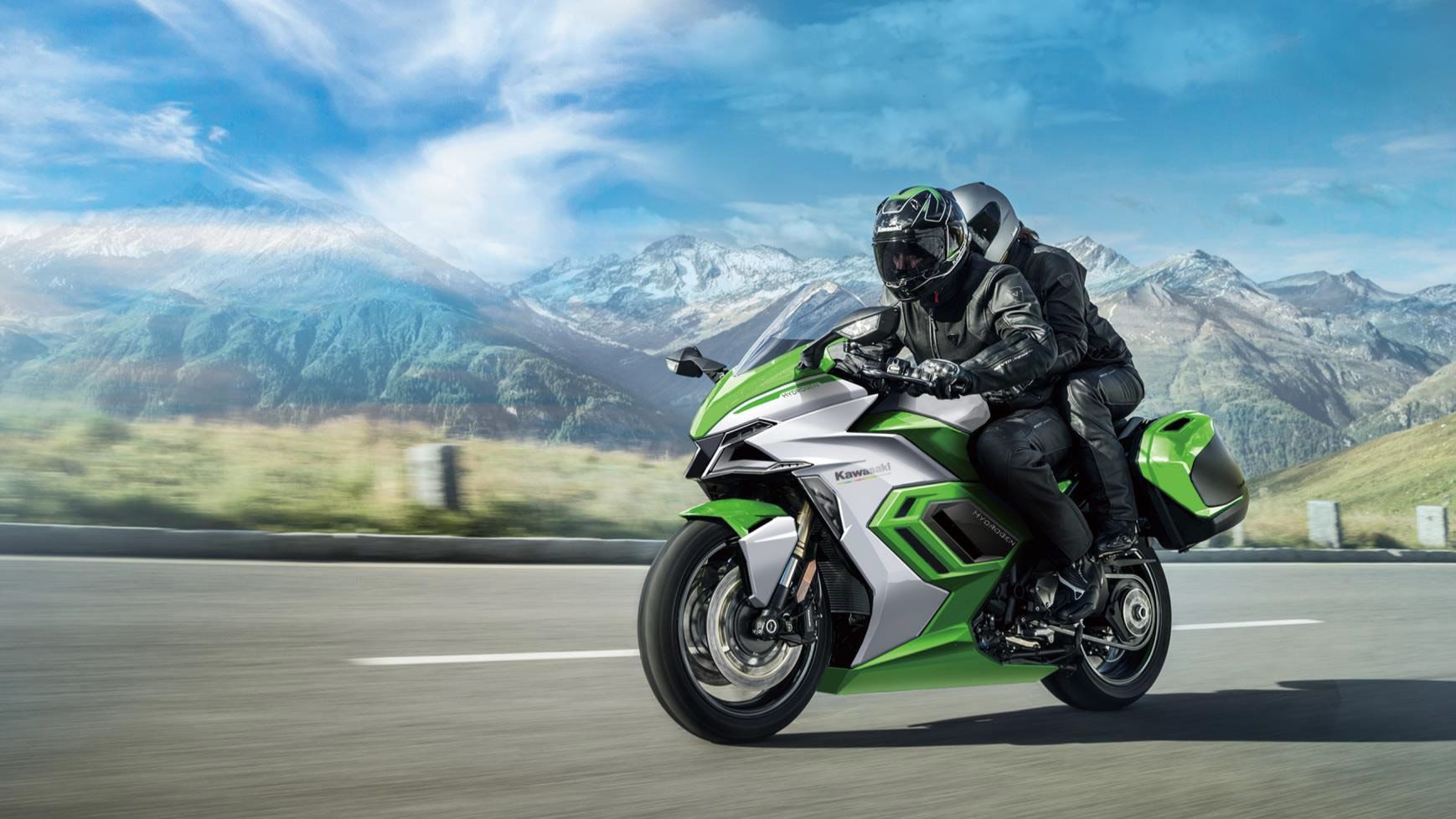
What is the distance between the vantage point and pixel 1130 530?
549 cm

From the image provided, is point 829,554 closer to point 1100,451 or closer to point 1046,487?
point 1046,487

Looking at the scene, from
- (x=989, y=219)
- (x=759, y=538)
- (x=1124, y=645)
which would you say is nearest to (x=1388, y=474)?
(x=1124, y=645)

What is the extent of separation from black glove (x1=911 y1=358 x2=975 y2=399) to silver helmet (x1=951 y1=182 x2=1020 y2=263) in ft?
3.41

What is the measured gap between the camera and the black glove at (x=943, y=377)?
15.1 feet

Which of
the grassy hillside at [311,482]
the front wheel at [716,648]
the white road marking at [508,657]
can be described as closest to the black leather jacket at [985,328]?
the front wheel at [716,648]

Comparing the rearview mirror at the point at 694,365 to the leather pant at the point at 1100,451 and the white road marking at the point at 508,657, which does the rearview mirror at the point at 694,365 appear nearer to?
the leather pant at the point at 1100,451

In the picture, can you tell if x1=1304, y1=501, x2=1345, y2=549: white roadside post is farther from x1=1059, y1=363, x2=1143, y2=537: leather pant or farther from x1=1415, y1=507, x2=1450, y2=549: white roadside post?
x1=1059, y1=363, x2=1143, y2=537: leather pant

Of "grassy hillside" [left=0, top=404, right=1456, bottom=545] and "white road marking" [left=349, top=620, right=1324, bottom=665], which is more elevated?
"grassy hillside" [left=0, top=404, right=1456, bottom=545]

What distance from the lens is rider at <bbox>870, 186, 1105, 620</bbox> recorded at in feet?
16.2

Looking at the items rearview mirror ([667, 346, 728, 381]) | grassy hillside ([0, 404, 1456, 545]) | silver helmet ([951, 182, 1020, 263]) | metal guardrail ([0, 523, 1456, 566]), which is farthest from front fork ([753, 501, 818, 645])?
grassy hillside ([0, 404, 1456, 545])

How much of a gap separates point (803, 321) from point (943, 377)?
3.13 ft

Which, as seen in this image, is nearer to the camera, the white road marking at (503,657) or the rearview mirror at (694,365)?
the rearview mirror at (694,365)

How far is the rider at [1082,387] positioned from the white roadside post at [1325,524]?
1502 cm

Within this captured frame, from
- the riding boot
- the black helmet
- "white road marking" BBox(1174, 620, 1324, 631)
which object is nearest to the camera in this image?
the black helmet
